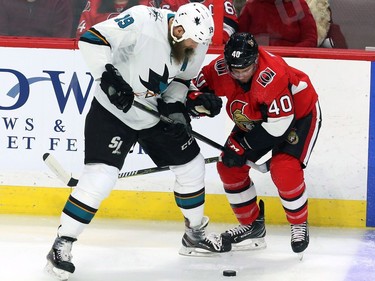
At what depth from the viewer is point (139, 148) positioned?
4.66m

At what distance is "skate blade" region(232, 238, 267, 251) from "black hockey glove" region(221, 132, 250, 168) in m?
0.41

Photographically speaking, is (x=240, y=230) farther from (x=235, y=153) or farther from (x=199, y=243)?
(x=235, y=153)

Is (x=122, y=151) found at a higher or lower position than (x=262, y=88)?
lower

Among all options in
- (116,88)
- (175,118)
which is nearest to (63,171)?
(175,118)

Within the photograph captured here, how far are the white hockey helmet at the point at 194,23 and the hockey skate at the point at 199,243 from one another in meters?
0.88

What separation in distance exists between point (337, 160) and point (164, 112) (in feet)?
3.75

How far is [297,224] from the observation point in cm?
404

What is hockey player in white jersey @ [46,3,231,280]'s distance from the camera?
Result: 357cm

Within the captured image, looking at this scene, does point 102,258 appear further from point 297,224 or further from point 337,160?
point 337,160

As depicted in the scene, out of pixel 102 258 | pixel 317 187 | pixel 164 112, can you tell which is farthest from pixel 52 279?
pixel 317 187

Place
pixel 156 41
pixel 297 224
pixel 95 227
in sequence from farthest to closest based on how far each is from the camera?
1. pixel 95 227
2. pixel 297 224
3. pixel 156 41

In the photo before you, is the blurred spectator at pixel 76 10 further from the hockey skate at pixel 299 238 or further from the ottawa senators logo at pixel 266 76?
the hockey skate at pixel 299 238

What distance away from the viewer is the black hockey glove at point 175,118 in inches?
150

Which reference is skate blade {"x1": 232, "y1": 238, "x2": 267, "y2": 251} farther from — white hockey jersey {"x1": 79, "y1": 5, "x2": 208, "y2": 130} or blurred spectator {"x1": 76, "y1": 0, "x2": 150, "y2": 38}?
blurred spectator {"x1": 76, "y1": 0, "x2": 150, "y2": 38}
